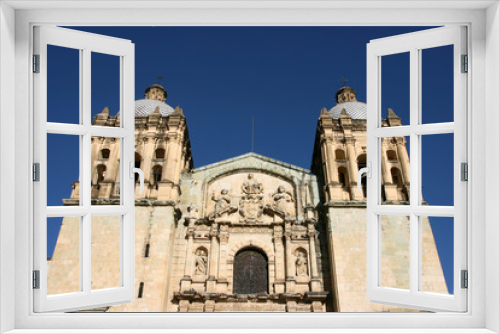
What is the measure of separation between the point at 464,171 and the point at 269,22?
5.79 feet

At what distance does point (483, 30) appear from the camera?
3.40m

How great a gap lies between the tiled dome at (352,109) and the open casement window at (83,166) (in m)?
15.0

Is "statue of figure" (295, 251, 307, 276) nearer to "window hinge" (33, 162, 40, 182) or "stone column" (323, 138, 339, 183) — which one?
"stone column" (323, 138, 339, 183)

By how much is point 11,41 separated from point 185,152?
14.3 metres

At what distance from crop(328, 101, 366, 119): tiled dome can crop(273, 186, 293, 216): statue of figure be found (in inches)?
169

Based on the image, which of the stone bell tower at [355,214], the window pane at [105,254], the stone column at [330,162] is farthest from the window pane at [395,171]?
the window pane at [105,254]

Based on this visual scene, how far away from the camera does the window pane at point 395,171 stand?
14.7 metres

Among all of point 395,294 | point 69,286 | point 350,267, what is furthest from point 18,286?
point 350,267

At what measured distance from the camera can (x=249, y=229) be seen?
50.8 ft

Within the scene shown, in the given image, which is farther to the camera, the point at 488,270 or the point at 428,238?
the point at 428,238

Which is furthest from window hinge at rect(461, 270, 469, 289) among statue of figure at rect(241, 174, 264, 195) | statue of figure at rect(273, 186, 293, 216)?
statue of figure at rect(241, 174, 264, 195)

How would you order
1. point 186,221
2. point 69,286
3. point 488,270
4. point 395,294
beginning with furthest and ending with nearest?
point 186,221, point 69,286, point 395,294, point 488,270

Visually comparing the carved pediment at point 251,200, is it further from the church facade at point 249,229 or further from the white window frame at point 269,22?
the white window frame at point 269,22

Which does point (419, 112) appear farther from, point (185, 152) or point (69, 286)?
point (185, 152)
